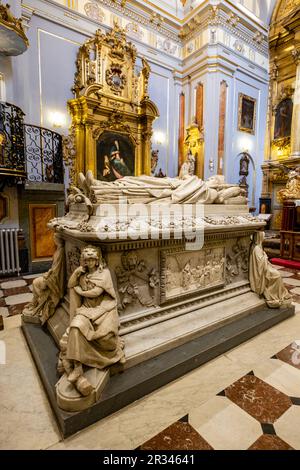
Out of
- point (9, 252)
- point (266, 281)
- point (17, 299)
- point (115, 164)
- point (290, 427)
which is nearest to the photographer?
point (290, 427)

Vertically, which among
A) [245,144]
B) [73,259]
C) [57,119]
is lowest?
[73,259]

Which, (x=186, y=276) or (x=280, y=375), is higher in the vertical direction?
(x=186, y=276)

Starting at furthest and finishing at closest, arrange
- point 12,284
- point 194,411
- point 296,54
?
point 296,54
point 12,284
point 194,411

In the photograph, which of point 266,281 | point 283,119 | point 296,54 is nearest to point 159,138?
point 283,119

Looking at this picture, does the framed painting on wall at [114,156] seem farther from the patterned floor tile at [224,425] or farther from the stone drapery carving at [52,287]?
the patterned floor tile at [224,425]

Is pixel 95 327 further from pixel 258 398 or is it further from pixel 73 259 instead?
pixel 258 398

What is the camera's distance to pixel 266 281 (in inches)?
116

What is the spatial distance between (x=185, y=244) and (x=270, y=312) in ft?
4.43

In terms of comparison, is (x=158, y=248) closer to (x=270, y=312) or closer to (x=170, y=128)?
(x=270, y=312)

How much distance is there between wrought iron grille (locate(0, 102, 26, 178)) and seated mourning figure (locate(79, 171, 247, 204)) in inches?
104

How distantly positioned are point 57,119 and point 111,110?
148 cm

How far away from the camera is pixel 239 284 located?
116 inches

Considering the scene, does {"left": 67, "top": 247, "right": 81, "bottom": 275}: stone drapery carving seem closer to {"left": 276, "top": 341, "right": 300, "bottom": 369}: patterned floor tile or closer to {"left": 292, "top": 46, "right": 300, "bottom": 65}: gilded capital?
{"left": 276, "top": 341, "right": 300, "bottom": 369}: patterned floor tile

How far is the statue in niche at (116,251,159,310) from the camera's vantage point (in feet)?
6.59
